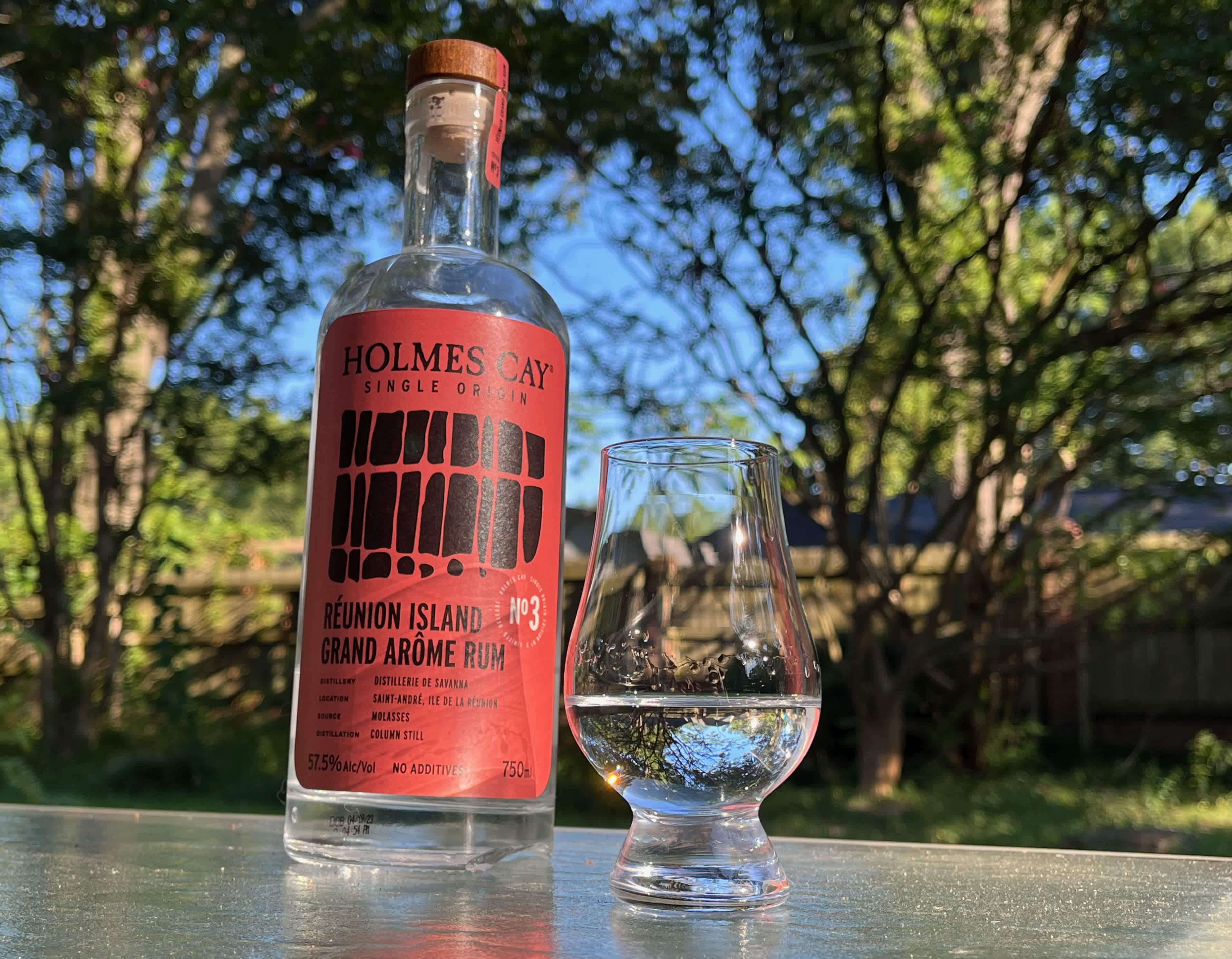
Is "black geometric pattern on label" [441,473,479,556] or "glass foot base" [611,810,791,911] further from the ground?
"black geometric pattern on label" [441,473,479,556]

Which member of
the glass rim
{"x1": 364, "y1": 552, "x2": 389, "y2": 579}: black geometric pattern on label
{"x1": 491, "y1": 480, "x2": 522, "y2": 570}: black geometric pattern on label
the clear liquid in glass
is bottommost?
the clear liquid in glass

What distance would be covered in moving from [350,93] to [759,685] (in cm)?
400

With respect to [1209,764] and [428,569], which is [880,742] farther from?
[428,569]

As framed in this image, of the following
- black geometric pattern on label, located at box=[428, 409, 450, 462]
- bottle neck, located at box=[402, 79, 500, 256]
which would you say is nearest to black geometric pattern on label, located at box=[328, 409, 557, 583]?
black geometric pattern on label, located at box=[428, 409, 450, 462]

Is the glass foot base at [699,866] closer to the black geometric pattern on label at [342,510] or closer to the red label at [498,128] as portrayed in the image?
the black geometric pattern on label at [342,510]

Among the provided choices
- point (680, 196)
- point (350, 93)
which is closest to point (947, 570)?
point (680, 196)

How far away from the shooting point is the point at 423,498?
691 millimetres

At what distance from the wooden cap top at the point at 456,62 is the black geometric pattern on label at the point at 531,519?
294mm

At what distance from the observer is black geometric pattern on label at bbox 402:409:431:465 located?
2.27ft

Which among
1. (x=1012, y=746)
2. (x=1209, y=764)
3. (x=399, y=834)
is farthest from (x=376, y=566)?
(x=1209, y=764)

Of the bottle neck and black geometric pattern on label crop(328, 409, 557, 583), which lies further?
the bottle neck

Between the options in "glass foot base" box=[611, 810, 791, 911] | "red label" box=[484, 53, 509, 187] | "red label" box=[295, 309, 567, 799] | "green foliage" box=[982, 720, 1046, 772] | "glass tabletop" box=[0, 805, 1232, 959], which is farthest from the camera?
"green foliage" box=[982, 720, 1046, 772]

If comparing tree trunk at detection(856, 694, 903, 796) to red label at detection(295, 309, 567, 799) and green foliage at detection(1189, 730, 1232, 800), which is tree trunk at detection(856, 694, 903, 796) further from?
red label at detection(295, 309, 567, 799)

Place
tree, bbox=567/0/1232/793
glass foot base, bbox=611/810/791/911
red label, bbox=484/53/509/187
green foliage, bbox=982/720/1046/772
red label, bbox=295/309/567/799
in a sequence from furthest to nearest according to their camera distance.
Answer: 1. green foliage, bbox=982/720/1046/772
2. tree, bbox=567/0/1232/793
3. red label, bbox=484/53/509/187
4. red label, bbox=295/309/567/799
5. glass foot base, bbox=611/810/791/911
